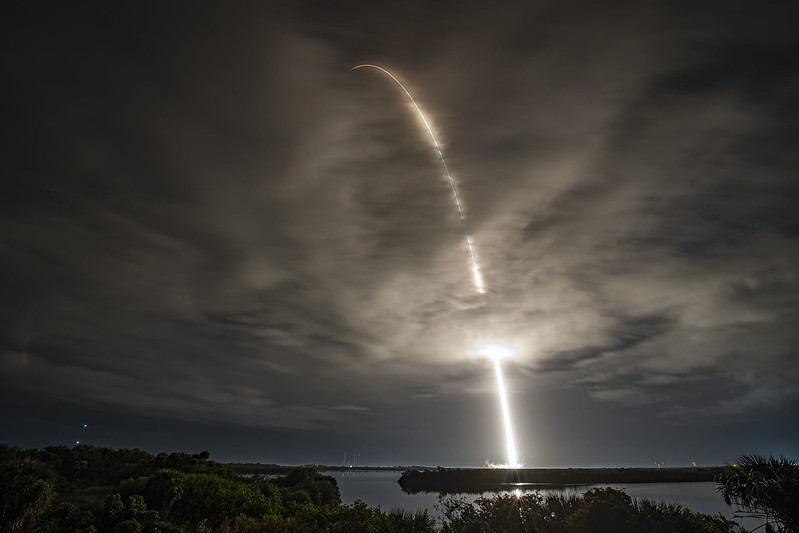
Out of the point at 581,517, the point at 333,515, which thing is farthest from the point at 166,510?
the point at 581,517

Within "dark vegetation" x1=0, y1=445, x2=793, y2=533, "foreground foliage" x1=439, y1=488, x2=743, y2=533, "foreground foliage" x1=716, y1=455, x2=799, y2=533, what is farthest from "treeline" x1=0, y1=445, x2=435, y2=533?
"foreground foliage" x1=716, y1=455, x2=799, y2=533

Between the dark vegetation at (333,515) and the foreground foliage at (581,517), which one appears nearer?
the dark vegetation at (333,515)

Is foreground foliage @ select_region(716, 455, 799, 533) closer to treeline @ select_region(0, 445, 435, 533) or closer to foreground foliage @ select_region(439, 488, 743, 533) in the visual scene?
foreground foliage @ select_region(439, 488, 743, 533)

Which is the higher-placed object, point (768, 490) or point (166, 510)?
point (768, 490)

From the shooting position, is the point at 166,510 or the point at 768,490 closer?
the point at 768,490

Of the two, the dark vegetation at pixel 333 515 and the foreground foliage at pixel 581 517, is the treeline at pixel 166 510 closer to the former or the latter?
the dark vegetation at pixel 333 515

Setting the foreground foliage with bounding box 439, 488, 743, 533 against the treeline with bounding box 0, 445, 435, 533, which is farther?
the foreground foliage with bounding box 439, 488, 743, 533

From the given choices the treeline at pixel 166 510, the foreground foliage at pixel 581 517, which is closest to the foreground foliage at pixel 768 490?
the foreground foliage at pixel 581 517

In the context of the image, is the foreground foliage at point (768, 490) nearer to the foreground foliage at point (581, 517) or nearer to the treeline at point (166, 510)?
the foreground foliage at point (581, 517)

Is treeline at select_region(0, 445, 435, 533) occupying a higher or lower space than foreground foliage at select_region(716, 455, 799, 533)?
lower

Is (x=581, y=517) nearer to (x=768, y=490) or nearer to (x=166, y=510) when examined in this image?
(x=768, y=490)

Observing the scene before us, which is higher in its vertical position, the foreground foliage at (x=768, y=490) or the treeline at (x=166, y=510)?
the foreground foliage at (x=768, y=490)

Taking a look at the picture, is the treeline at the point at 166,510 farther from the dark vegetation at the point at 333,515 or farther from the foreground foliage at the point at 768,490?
the foreground foliage at the point at 768,490

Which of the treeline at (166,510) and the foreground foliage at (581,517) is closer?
the treeline at (166,510)
